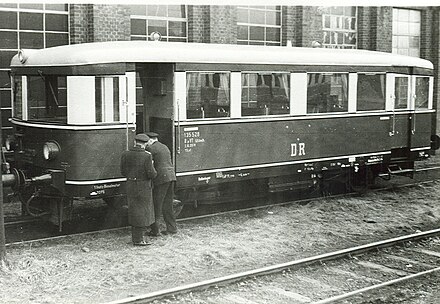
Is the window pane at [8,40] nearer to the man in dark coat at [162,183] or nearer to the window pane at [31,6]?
the window pane at [31,6]

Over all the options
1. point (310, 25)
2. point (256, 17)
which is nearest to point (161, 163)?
point (256, 17)

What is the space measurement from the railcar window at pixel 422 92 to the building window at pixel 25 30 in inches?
321

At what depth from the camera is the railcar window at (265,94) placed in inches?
456

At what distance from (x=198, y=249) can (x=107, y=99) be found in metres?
2.67

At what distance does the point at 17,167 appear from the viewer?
10969mm

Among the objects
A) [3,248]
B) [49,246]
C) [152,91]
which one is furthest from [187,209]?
[3,248]

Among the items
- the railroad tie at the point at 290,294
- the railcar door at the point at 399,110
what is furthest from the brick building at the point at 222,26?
the railroad tie at the point at 290,294

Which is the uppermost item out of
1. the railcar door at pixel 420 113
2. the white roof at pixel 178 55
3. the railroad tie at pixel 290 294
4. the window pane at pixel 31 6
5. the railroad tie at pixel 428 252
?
the window pane at pixel 31 6

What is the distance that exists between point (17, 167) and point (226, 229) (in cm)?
368

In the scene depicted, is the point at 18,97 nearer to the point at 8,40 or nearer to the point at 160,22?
the point at 8,40

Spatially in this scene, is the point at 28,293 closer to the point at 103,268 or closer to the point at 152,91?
the point at 103,268

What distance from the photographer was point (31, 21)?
47.2 feet

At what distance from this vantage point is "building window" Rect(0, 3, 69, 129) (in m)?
14.0

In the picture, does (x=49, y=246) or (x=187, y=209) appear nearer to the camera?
(x=49, y=246)
